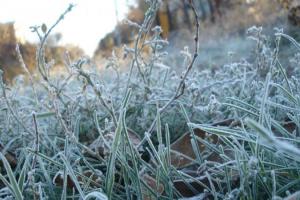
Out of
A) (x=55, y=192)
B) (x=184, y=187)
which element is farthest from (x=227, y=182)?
(x=55, y=192)

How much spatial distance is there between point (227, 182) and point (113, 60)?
915 mm

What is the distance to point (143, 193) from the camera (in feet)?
3.01

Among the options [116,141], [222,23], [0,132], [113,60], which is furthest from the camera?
[222,23]

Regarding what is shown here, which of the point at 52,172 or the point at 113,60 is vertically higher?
the point at 113,60

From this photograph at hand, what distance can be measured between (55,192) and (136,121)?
0.56 m

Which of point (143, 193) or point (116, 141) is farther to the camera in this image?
point (143, 193)

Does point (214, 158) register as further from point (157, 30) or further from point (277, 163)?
point (157, 30)

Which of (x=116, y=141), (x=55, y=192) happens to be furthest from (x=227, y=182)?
(x=55, y=192)

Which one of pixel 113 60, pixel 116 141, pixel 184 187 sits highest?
pixel 113 60

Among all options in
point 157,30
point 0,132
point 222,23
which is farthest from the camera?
point 222,23

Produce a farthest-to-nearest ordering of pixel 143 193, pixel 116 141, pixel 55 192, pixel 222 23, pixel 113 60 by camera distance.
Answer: pixel 222 23
pixel 113 60
pixel 55 192
pixel 143 193
pixel 116 141

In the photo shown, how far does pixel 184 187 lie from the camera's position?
93 cm

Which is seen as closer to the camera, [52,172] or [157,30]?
[52,172]

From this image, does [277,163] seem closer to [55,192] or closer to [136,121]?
[55,192]
